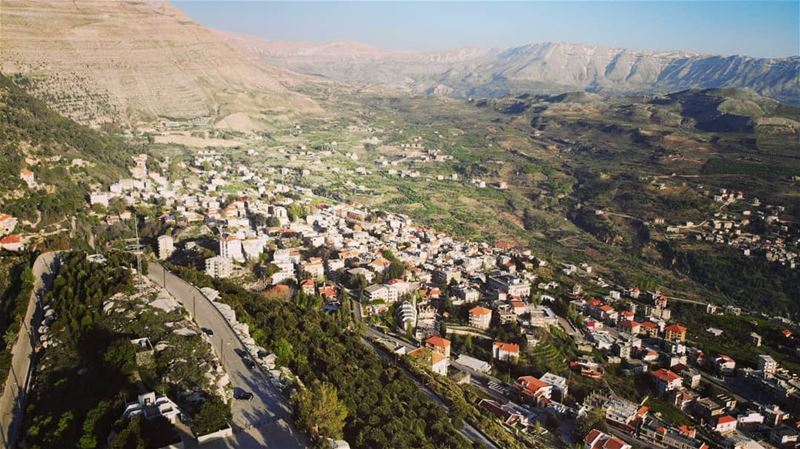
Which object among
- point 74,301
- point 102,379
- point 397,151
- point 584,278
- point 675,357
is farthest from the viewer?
point 397,151

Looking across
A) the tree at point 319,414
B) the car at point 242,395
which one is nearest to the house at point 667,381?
the tree at point 319,414

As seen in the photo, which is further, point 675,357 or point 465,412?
point 675,357

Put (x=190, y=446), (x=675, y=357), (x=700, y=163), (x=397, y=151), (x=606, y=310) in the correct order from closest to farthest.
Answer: (x=190, y=446)
(x=675, y=357)
(x=606, y=310)
(x=700, y=163)
(x=397, y=151)

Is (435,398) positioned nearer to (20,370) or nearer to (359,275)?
(359,275)

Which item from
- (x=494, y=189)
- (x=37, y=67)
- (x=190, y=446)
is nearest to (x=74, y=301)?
(x=190, y=446)

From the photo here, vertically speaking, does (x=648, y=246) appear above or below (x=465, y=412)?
below

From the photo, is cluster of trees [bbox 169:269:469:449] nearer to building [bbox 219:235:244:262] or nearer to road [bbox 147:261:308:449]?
road [bbox 147:261:308:449]

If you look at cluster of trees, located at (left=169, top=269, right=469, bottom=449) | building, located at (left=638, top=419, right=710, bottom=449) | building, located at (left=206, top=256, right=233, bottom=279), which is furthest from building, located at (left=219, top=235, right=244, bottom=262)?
building, located at (left=638, top=419, right=710, bottom=449)

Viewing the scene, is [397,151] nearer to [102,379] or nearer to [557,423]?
[557,423]
